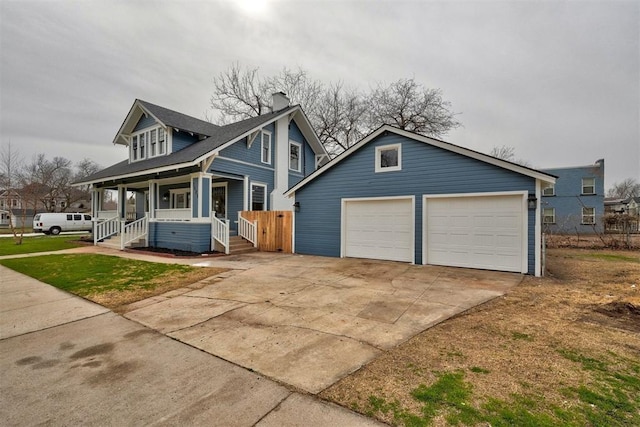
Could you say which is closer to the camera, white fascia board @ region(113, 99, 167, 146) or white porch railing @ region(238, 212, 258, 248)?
white porch railing @ region(238, 212, 258, 248)

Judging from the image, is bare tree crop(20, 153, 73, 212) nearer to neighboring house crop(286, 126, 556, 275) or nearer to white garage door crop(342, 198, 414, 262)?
neighboring house crop(286, 126, 556, 275)

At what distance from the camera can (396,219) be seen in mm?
10211

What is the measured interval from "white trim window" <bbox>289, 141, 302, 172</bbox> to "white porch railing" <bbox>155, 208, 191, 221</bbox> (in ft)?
21.2

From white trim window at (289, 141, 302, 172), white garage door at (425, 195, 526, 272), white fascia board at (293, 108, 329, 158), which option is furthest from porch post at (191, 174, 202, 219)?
white garage door at (425, 195, 526, 272)

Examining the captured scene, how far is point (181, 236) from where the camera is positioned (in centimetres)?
1263

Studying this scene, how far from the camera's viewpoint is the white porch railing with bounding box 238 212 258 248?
1314 centimetres

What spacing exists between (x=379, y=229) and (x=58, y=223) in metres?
29.8

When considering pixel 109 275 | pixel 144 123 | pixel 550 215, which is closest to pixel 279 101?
pixel 144 123

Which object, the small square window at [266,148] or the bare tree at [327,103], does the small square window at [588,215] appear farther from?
the small square window at [266,148]

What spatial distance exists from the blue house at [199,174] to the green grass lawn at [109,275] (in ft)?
9.09

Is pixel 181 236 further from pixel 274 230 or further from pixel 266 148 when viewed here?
pixel 266 148

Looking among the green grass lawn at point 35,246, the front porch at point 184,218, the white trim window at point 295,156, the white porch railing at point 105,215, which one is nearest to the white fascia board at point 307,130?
the white trim window at point 295,156

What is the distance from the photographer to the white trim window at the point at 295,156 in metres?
16.9

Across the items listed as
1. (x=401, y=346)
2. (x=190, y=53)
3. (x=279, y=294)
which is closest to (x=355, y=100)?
(x=190, y=53)
